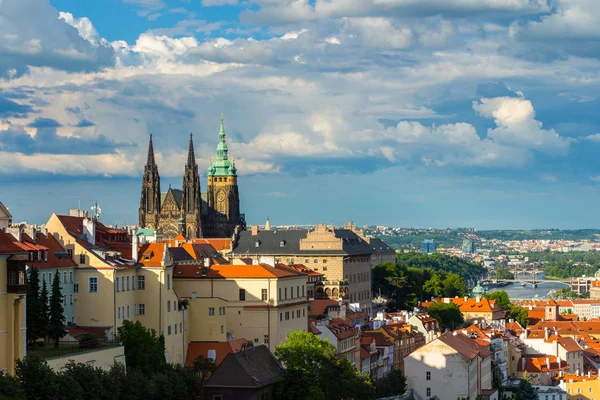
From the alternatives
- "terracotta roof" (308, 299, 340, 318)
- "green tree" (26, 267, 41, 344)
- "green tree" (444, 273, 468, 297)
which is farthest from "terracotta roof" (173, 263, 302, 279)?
"green tree" (444, 273, 468, 297)

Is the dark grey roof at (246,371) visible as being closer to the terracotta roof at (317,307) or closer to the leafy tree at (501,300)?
the terracotta roof at (317,307)

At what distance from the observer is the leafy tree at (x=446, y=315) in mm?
152250

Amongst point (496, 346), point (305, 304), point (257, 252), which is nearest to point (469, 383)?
point (305, 304)

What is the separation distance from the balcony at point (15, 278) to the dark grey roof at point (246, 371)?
64.1 ft

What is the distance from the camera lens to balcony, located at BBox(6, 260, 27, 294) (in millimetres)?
60806

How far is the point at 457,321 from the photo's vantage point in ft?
510

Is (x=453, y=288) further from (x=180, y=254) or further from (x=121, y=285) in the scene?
(x=121, y=285)

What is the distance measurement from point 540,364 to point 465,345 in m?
26.6

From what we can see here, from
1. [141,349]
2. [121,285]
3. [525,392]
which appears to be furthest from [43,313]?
[525,392]

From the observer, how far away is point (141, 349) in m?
75.1

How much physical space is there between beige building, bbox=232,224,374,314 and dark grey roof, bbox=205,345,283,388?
72.7 metres

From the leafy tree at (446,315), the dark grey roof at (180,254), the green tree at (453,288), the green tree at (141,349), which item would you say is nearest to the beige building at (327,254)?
the leafy tree at (446,315)

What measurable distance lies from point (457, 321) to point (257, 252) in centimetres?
3211

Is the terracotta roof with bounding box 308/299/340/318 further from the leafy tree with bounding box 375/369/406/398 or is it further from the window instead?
the window
